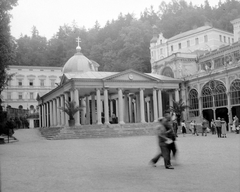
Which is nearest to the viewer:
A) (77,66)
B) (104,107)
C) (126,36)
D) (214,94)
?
(104,107)

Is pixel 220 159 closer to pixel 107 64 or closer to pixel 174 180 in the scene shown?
pixel 174 180

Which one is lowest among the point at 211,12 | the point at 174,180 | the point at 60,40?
the point at 174,180

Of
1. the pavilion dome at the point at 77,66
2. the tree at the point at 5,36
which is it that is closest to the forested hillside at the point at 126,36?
the pavilion dome at the point at 77,66

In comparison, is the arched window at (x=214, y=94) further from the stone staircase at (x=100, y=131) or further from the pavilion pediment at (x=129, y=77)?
the stone staircase at (x=100, y=131)

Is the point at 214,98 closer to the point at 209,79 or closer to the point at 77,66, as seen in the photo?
the point at 209,79

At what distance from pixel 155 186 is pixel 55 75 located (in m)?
80.6

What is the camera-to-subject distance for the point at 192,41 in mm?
73875

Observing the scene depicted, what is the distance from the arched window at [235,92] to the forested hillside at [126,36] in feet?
122

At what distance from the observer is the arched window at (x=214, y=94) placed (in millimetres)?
42406

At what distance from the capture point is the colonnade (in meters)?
39.7

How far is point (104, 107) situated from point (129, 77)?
15.9 feet

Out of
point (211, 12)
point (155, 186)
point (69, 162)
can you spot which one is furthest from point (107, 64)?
point (155, 186)

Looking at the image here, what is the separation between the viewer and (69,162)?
1342 cm

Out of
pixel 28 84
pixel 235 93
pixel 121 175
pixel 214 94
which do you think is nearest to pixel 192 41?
pixel 214 94
